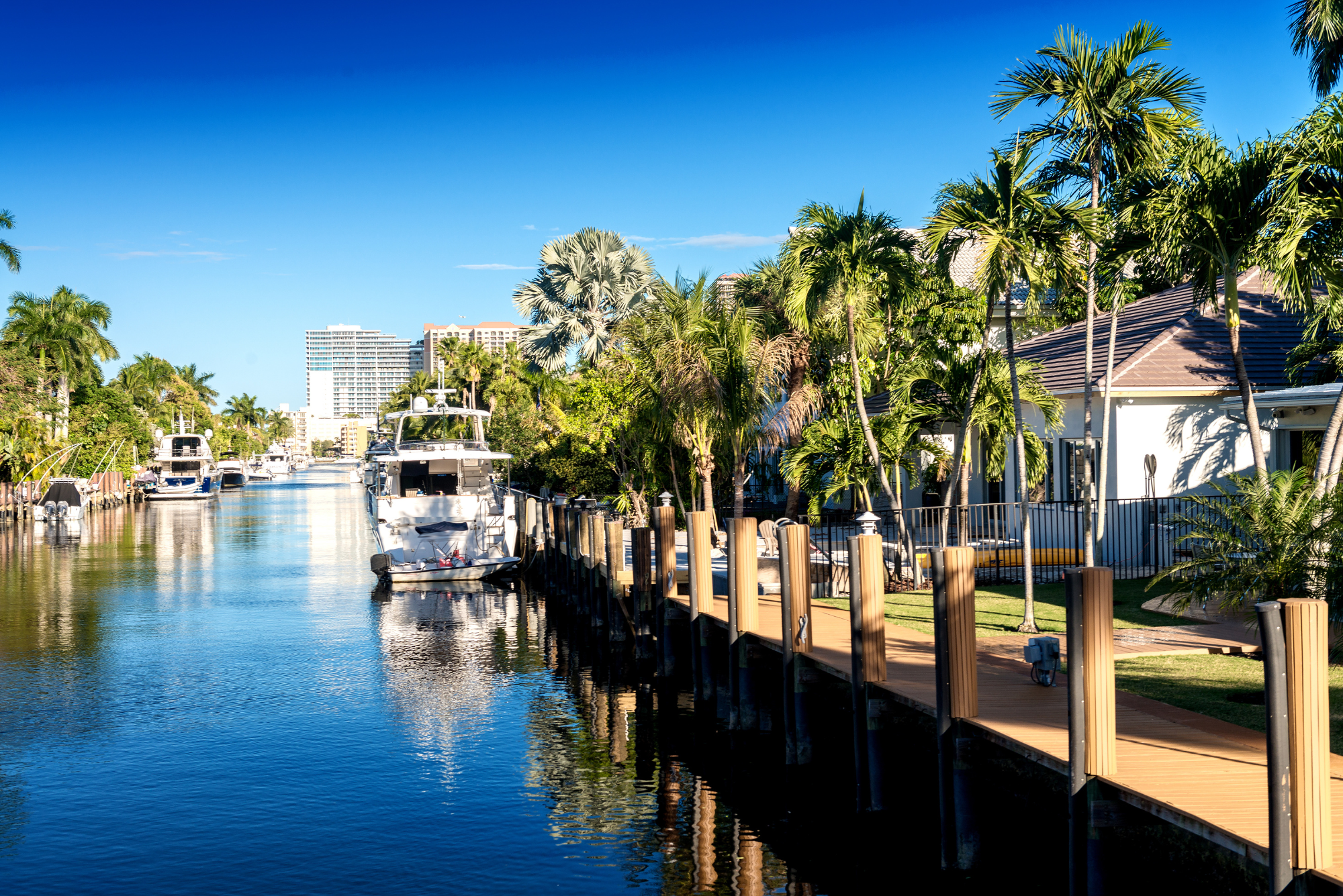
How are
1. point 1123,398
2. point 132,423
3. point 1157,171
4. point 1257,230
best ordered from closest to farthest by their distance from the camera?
point 1257,230
point 1157,171
point 1123,398
point 132,423

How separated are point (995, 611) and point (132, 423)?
88.6 meters

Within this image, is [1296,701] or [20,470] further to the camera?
[20,470]

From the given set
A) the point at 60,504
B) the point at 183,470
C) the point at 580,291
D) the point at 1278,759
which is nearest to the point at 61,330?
the point at 183,470

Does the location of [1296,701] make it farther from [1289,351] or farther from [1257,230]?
[1289,351]

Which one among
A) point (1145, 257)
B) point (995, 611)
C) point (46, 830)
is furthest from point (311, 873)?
point (1145, 257)

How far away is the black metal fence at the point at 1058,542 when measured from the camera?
70.4ft

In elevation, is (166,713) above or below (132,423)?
below

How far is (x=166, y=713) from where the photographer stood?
61.2ft

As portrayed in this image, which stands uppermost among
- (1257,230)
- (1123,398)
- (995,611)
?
(1257,230)

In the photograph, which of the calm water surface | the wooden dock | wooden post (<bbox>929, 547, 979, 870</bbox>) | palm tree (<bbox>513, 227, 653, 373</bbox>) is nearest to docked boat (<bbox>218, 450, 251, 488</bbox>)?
palm tree (<bbox>513, 227, 653, 373</bbox>)

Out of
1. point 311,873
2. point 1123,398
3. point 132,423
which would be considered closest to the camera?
point 311,873

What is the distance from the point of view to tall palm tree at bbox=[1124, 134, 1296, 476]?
549 inches

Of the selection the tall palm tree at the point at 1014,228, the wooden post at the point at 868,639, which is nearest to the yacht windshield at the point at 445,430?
the tall palm tree at the point at 1014,228

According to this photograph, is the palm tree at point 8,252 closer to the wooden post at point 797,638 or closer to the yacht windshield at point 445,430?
the yacht windshield at point 445,430
